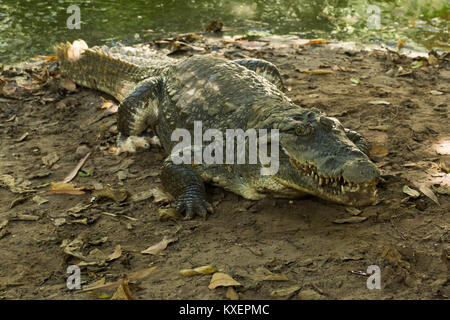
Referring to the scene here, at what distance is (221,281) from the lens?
281 cm

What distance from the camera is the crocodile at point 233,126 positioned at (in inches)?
127

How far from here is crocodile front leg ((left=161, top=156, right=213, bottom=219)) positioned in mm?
3831

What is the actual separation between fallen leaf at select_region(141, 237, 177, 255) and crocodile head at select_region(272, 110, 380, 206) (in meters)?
0.99

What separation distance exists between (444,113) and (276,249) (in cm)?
295

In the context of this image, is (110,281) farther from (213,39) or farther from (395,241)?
(213,39)

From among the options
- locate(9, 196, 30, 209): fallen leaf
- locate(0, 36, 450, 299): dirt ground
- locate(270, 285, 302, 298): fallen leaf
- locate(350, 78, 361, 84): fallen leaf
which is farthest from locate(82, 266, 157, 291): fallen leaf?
locate(350, 78, 361, 84): fallen leaf

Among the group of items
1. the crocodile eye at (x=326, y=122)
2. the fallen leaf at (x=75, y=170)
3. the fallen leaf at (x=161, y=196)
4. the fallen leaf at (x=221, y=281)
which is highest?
the crocodile eye at (x=326, y=122)

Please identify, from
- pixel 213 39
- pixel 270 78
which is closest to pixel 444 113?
pixel 270 78

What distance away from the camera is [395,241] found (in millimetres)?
3074
